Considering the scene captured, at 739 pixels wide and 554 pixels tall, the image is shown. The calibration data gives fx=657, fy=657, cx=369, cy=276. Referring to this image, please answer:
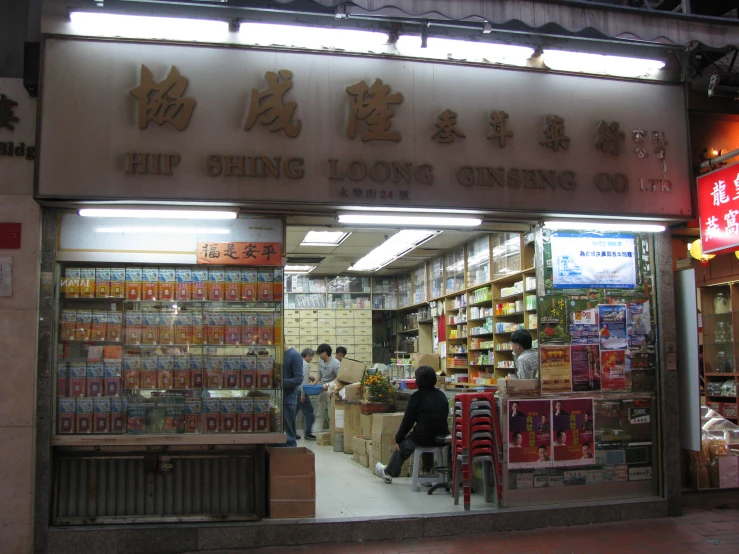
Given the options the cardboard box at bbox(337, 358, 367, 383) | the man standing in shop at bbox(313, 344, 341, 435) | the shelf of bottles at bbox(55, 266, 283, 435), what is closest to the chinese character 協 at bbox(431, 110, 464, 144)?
the shelf of bottles at bbox(55, 266, 283, 435)

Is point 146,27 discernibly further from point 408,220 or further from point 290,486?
point 290,486

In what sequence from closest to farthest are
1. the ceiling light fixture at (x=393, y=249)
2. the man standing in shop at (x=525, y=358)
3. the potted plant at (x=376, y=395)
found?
1. the man standing in shop at (x=525, y=358)
2. the potted plant at (x=376, y=395)
3. the ceiling light fixture at (x=393, y=249)

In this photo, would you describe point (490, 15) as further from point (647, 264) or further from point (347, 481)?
point (347, 481)

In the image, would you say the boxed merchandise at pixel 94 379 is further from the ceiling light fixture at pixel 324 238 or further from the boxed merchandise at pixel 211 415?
the ceiling light fixture at pixel 324 238

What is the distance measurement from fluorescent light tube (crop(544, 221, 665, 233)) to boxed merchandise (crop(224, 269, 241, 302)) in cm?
301

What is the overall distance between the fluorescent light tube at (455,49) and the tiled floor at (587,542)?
434 centimetres

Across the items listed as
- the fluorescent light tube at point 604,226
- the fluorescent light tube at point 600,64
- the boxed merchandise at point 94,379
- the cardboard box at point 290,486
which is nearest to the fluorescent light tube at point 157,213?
the boxed merchandise at point 94,379

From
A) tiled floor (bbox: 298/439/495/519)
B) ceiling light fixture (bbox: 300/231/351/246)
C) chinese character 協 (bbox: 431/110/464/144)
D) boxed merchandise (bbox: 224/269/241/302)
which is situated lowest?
tiled floor (bbox: 298/439/495/519)

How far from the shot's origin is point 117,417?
5.75 meters

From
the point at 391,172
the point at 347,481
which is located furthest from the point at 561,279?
the point at 347,481

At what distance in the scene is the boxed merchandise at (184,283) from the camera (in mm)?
5961

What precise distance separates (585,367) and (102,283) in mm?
4670

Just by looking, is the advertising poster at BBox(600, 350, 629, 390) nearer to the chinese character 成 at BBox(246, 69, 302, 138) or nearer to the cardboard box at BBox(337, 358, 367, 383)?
the chinese character 成 at BBox(246, 69, 302, 138)

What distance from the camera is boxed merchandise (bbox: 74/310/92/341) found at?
5.75 meters
